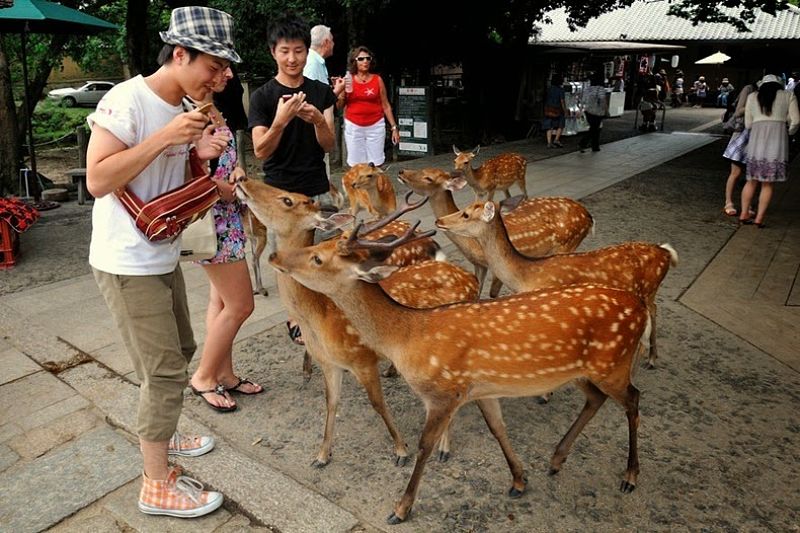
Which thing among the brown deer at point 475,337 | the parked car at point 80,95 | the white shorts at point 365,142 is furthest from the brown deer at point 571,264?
the parked car at point 80,95

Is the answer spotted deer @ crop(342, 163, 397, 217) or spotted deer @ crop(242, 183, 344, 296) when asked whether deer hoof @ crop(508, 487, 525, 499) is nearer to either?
spotted deer @ crop(242, 183, 344, 296)

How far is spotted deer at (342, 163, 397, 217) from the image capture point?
5.85 metres

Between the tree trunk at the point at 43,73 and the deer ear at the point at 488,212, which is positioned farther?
the tree trunk at the point at 43,73

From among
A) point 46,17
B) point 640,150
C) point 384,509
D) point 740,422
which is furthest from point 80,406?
point 640,150

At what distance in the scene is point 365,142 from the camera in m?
6.92

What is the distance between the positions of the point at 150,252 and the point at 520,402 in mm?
2181

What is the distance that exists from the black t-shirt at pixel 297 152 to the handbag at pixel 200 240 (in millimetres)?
923

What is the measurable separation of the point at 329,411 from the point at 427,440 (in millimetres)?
620

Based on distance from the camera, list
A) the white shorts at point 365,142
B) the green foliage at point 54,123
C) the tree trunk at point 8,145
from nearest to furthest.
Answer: the white shorts at point 365,142
the tree trunk at point 8,145
the green foliage at point 54,123

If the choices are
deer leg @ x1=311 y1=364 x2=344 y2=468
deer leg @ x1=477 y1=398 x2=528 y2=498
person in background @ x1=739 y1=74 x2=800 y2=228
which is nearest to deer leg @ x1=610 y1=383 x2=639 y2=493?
deer leg @ x1=477 y1=398 x2=528 y2=498

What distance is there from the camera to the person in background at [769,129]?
22.6ft

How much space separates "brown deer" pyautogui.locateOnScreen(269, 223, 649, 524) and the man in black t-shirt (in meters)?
1.01

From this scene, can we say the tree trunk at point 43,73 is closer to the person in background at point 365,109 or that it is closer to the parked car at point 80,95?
the person in background at point 365,109

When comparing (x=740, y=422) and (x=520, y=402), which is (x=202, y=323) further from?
(x=740, y=422)
